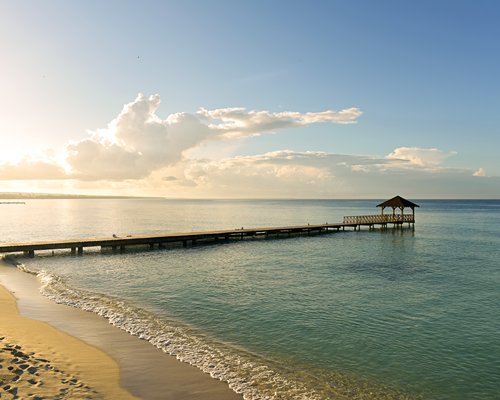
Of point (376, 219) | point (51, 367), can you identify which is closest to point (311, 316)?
point (51, 367)

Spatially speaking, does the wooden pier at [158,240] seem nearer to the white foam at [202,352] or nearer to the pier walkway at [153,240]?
the pier walkway at [153,240]

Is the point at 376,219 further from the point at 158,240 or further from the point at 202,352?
the point at 202,352

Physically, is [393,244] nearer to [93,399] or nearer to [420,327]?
[420,327]

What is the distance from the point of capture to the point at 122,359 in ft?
37.4

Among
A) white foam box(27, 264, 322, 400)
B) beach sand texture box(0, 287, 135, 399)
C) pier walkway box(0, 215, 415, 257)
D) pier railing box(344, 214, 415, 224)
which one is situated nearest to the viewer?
beach sand texture box(0, 287, 135, 399)

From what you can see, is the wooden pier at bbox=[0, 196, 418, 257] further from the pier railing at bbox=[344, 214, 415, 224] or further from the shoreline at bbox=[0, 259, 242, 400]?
the shoreline at bbox=[0, 259, 242, 400]

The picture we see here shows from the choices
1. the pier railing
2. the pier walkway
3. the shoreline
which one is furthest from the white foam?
the pier railing

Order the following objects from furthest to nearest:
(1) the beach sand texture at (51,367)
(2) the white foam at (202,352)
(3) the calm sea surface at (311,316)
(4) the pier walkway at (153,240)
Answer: (4) the pier walkway at (153,240) → (3) the calm sea surface at (311,316) → (2) the white foam at (202,352) → (1) the beach sand texture at (51,367)

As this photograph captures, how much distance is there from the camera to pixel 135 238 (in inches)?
1656

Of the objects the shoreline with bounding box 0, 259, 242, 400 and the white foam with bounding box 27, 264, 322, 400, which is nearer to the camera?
the shoreline with bounding box 0, 259, 242, 400

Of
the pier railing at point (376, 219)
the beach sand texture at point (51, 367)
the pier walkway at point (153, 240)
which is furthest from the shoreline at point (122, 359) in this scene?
the pier railing at point (376, 219)

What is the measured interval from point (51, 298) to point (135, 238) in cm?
2305

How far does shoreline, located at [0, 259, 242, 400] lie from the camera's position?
31.0 feet

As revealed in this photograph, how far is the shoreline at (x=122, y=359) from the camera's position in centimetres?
944
